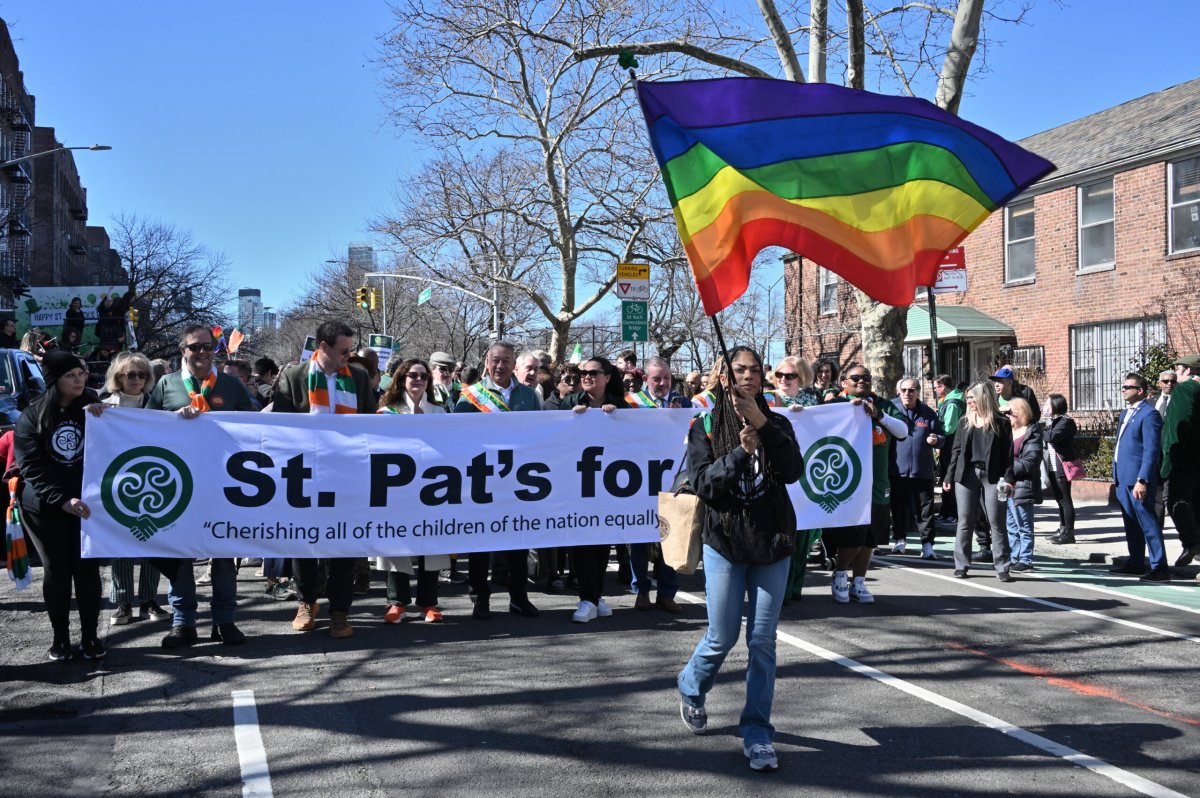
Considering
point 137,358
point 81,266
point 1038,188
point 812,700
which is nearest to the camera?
point 812,700

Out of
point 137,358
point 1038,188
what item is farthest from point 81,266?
point 137,358

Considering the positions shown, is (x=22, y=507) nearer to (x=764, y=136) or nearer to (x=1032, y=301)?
(x=764, y=136)

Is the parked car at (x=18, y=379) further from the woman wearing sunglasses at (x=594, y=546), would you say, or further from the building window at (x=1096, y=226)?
the building window at (x=1096, y=226)

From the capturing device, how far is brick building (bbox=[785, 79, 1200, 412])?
21656 mm

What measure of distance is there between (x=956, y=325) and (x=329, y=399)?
19313 mm

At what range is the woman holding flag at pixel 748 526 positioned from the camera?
195 inches

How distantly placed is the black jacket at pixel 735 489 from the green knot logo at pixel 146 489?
4096 millimetres

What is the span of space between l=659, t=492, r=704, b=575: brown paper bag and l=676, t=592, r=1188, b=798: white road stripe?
1774 millimetres

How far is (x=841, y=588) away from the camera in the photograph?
913 centimetres

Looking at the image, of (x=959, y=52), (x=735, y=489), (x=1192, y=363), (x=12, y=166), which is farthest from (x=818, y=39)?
(x=12, y=166)

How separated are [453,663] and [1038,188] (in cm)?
2183

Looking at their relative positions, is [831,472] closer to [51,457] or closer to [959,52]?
[51,457]

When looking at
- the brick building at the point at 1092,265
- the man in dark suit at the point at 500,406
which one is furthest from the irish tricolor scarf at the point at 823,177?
the brick building at the point at 1092,265

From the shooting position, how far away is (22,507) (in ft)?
23.2
